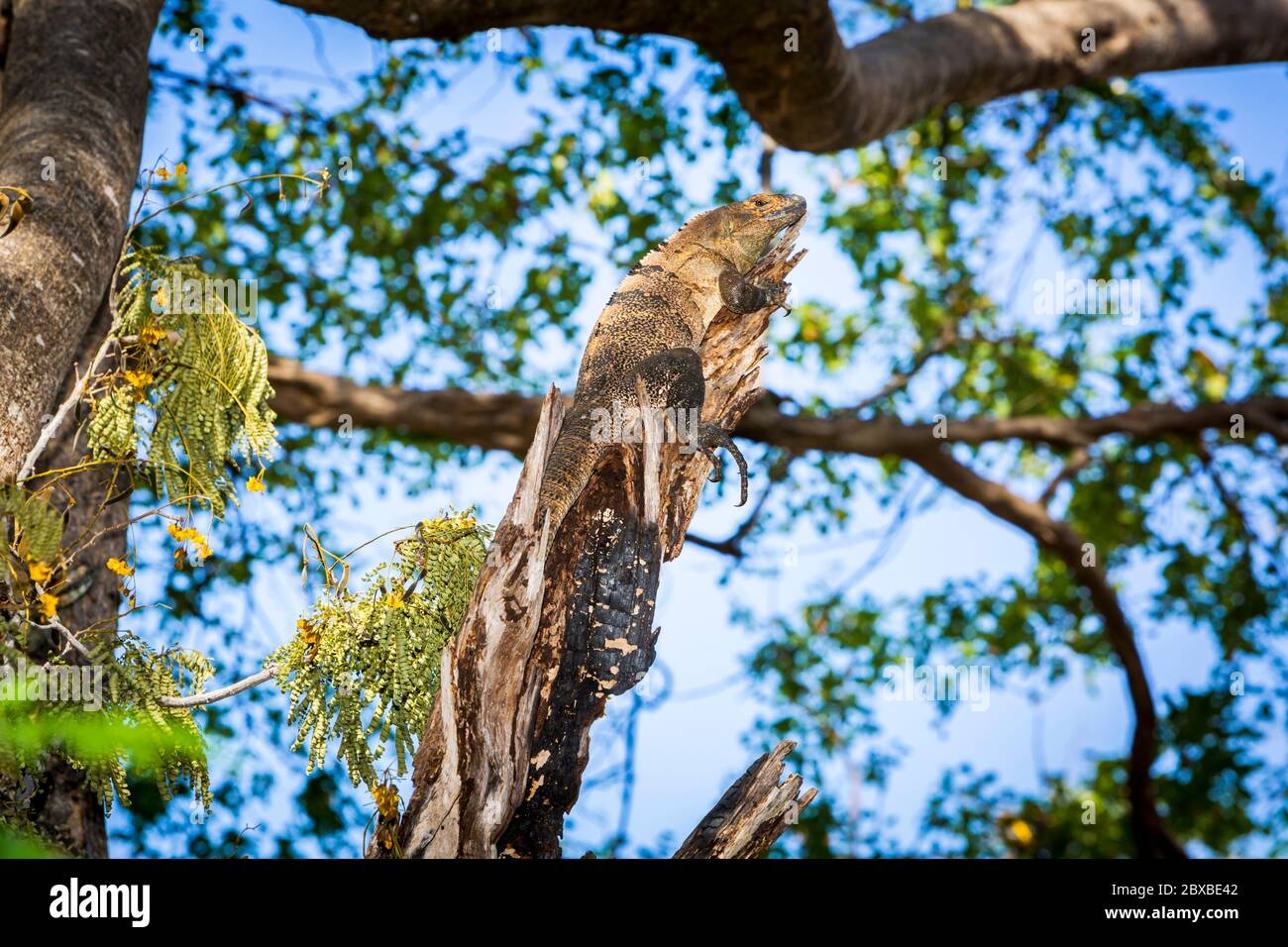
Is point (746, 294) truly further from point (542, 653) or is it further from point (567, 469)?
point (542, 653)

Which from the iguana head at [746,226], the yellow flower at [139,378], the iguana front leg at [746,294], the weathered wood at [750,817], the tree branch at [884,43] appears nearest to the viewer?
the weathered wood at [750,817]

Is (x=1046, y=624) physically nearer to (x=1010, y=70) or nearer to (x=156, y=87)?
(x=1010, y=70)

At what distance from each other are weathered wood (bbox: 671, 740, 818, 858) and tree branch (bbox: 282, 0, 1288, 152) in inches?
133

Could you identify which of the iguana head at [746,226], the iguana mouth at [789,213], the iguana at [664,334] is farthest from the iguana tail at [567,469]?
the iguana mouth at [789,213]

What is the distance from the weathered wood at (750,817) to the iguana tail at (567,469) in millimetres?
867

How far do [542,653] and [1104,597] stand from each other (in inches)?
240

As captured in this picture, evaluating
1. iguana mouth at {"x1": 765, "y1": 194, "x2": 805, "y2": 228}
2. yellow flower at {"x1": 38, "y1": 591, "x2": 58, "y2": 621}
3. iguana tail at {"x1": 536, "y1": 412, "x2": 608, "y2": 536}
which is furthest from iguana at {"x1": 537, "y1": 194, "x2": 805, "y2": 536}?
yellow flower at {"x1": 38, "y1": 591, "x2": 58, "y2": 621}

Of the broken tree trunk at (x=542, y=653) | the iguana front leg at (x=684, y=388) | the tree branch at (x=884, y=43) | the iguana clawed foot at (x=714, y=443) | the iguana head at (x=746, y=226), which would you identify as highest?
the tree branch at (x=884, y=43)

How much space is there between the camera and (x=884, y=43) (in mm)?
6820

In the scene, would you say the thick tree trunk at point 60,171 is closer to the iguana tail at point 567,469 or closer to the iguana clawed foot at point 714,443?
the iguana tail at point 567,469

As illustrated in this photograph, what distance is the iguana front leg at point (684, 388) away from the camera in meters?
3.67

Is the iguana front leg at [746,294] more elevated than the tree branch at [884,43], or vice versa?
the tree branch at [884,43]

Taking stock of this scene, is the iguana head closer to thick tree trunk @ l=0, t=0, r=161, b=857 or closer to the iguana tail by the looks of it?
the iguana tail
